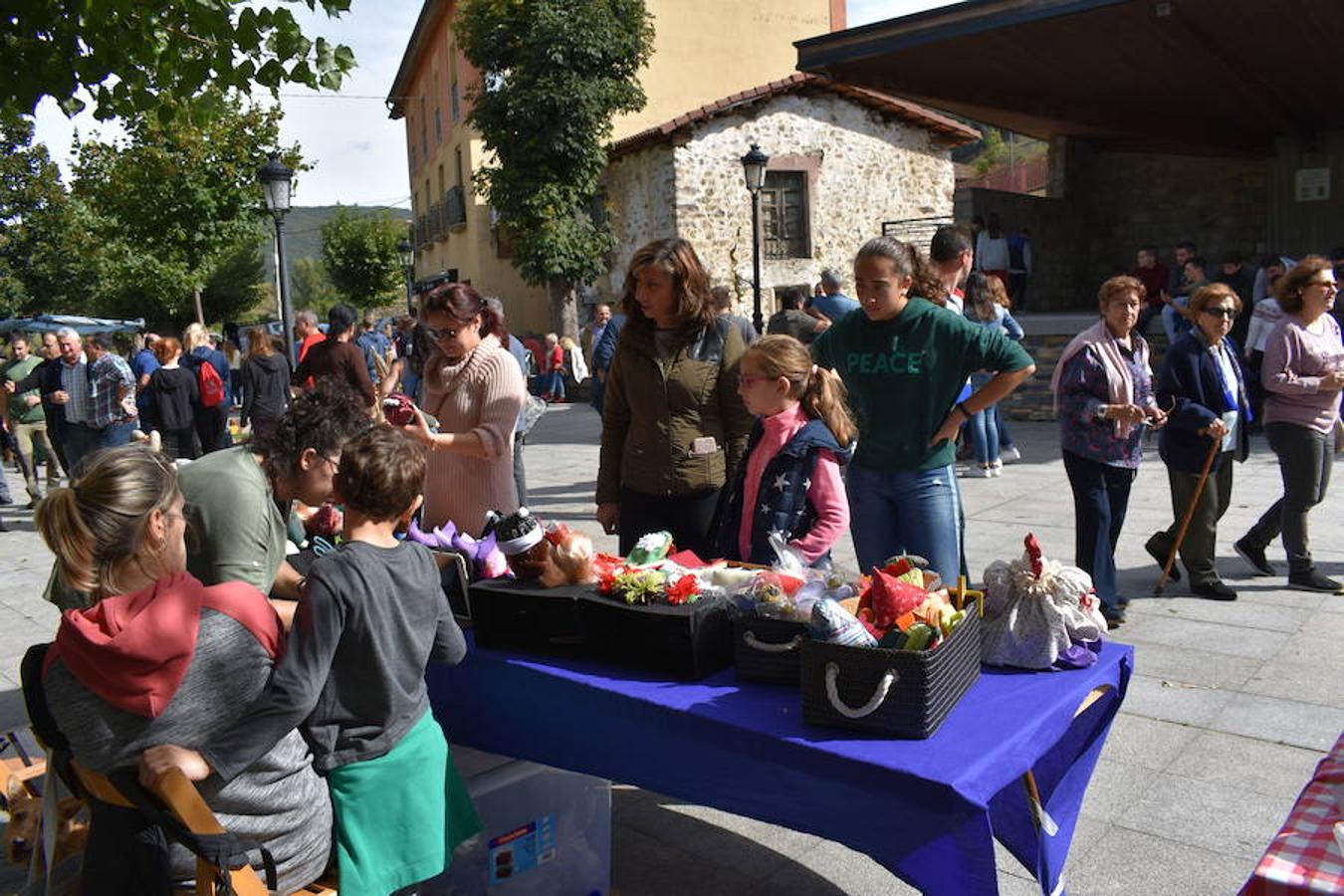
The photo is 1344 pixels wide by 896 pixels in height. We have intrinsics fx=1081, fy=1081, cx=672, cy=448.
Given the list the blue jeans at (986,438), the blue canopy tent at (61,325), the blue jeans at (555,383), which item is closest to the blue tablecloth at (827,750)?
the blue jeans at (986,438)

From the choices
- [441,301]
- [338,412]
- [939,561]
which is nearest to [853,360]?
[939,561]

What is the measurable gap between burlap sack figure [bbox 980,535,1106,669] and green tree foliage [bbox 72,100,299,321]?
22380 mm

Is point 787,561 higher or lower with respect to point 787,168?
lower

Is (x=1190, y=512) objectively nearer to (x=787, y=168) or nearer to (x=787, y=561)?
(x=787, y=561)

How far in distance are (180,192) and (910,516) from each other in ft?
74.0

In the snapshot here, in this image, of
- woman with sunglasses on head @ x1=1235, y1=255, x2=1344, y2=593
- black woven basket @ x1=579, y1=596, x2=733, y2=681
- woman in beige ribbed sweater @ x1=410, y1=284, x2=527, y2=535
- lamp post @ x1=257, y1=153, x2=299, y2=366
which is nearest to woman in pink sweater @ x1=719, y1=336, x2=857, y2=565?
black woven basket @ x1=579, y1=596, x2=733, y2=681

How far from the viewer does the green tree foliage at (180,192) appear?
72.9 ft

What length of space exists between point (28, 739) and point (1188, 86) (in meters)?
14.8

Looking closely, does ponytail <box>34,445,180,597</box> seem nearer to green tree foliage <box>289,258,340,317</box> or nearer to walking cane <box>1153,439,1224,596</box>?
walking cane <box>1153,439,1224,596</box>

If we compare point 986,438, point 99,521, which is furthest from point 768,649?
point 986,438

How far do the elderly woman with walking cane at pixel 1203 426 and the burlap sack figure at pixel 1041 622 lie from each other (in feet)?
11.2

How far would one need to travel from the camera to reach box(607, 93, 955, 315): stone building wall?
66.4 ft

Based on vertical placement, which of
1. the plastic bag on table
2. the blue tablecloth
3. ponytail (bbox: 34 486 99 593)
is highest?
ponytail (bbox: 34 486 99 593)

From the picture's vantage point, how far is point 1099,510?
4.97m
